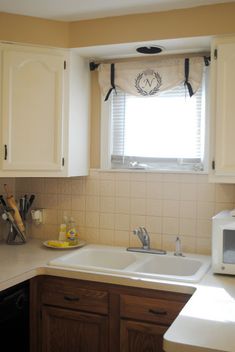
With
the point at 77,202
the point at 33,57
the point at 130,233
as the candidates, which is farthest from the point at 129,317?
the point at 33,57

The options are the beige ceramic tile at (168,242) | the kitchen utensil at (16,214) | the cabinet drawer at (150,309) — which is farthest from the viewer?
the kitchen utensil at (16,214)

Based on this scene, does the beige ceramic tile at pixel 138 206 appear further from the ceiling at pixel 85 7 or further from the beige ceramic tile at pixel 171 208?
the ceiling at pixel 85 7

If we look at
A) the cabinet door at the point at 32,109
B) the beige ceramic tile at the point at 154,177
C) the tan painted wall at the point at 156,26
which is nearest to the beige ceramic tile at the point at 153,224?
the beige ceramic tile at the point at 154,177

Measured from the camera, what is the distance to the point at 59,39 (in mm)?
2580

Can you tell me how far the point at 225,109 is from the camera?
225cm

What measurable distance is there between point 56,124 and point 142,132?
1.97ft

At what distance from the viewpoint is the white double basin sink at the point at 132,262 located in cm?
229

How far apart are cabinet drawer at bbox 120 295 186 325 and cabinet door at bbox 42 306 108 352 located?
0.51 ft

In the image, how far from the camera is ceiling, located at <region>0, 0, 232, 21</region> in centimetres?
226

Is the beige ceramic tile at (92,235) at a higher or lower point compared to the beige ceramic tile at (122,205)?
lower

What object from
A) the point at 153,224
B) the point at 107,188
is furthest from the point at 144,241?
the point at 107,188

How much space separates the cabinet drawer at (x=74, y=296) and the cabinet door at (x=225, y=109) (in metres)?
0.96

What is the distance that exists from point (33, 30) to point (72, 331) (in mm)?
1815

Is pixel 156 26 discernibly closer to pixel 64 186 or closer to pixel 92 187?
pixel 92 187
